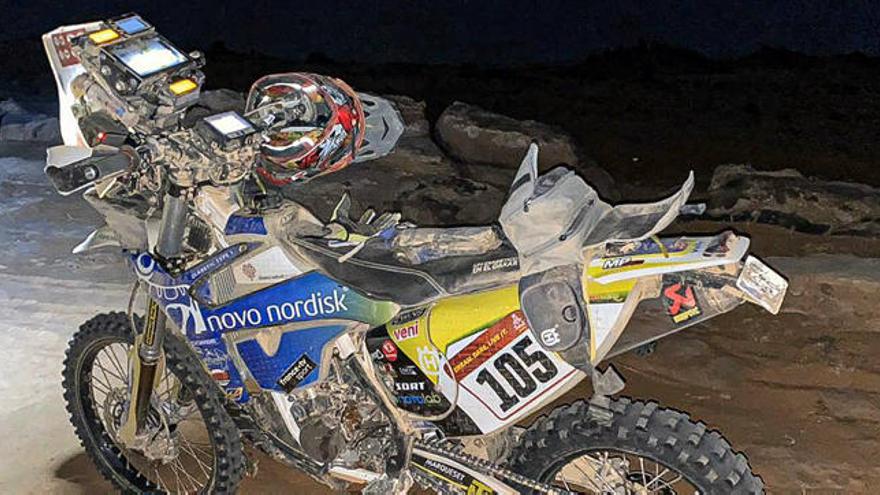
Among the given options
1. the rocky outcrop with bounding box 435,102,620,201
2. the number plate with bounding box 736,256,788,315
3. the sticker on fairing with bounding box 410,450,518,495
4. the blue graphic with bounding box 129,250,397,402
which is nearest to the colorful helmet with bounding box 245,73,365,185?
the blue graphic with bounding box 129,250,397,402

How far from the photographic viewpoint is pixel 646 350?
9.13ft

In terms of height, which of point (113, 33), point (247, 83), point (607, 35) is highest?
point (113, 33)

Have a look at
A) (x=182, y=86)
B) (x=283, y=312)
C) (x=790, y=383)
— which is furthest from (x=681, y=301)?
(x=790, y=383)

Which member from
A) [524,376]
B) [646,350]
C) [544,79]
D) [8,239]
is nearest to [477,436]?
[524,376]

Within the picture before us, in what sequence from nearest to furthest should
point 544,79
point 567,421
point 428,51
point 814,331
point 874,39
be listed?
point 567,421
point 814,331
point 874,39
point 544,79
point 428,51

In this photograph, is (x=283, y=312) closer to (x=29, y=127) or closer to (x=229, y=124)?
(x=229, y=124)

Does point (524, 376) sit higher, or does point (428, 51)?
point (524, 376)

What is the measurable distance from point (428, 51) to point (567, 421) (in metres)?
11.4

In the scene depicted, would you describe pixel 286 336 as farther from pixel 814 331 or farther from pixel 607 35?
pixel 607 35

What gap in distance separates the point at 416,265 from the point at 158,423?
1.31 metres

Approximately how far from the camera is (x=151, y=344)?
10.4 ft

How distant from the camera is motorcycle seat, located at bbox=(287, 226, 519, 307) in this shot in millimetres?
2578

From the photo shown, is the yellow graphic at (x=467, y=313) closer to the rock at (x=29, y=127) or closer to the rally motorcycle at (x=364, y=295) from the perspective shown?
the rally motorcycle at (x=364, y=295)

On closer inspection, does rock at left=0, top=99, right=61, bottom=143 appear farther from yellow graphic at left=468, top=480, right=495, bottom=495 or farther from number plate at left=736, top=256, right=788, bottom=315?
number plate at left=736, top=256, right=788, bottom=315
